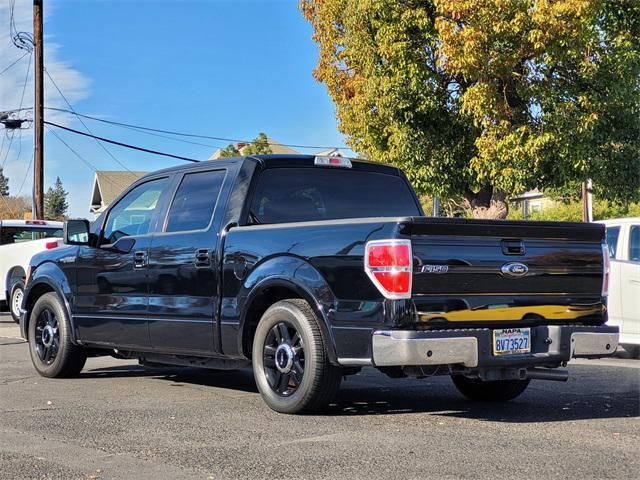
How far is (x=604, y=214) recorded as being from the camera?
39.2 metres

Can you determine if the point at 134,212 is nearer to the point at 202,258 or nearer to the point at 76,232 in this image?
the point at 76,232

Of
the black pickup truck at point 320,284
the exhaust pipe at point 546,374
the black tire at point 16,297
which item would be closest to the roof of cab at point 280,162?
the black pickup truck at point 320,284

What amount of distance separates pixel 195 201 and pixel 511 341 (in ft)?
9.71

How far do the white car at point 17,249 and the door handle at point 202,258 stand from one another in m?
8.55

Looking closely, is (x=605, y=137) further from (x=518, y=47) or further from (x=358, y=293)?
(x=358, y=293)

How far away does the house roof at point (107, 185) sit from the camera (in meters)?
59.8

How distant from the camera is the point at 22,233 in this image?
17.8 metres

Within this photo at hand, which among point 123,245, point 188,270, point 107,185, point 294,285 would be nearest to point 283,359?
point 294,285

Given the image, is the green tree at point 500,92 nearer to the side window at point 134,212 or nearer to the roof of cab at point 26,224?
the roof of cab at point 26,224

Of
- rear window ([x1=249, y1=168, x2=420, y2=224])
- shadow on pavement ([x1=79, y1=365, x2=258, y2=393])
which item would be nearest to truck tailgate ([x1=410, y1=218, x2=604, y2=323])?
rear window ([x1=249, y1=168, x2=420, y2=224])

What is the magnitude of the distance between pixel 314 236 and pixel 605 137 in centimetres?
1375

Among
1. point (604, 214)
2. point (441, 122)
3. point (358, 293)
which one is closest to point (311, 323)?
point (358, 293)

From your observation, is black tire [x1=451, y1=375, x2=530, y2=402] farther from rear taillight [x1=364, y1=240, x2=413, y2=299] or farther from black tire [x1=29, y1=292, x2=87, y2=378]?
black tire [x1=29, y1=292, x2=87, y2=378]

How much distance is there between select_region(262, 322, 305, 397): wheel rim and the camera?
20.9ft
